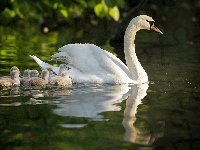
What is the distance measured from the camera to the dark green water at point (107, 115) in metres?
8.26

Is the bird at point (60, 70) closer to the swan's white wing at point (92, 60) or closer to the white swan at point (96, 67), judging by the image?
the white swan at point (96, 67)

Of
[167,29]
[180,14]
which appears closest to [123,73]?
[167,29]

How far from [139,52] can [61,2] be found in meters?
5.62

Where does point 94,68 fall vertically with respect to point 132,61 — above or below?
below

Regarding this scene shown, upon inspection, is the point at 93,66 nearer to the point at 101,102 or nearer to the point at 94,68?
the point at 94,68

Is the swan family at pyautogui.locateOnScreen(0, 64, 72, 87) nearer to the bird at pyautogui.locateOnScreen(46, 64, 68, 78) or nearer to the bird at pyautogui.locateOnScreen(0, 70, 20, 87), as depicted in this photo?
the bird at pyautogui.locateOnScreen(0, 70, 20, 87)

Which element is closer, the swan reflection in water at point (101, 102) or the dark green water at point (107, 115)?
the dark green water at point (107, 115)

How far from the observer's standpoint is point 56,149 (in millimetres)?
7863

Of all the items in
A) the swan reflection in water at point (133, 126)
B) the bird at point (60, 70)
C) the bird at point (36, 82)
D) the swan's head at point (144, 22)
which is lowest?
the swan reflection in water at point (133, 126)

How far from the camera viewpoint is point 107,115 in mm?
9859

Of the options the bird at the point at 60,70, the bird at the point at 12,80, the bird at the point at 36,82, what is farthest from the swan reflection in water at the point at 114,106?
the bird at the point at 12,80

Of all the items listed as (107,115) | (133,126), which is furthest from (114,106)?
(133,126)

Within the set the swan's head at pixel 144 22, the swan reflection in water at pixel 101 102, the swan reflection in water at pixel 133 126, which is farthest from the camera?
the swan's head at pixel 144 22

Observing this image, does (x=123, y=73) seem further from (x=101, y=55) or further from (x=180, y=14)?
(x=180, y=14)
